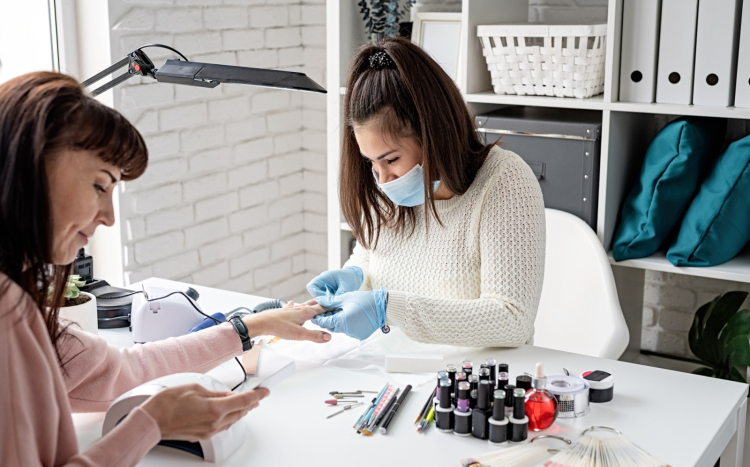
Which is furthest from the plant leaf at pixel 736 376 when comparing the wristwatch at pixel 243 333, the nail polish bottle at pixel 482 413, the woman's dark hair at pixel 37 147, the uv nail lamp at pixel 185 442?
the woman's dark hair at pixel 37 147

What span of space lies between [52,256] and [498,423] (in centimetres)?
64

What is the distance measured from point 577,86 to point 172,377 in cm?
134


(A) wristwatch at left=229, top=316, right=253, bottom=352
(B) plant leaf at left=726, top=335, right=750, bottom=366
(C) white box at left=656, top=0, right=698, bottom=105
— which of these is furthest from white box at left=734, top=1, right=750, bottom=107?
(A) wristwatch at left=229, top=316, right=253, bottom=352

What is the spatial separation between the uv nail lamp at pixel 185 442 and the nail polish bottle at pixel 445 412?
29cm

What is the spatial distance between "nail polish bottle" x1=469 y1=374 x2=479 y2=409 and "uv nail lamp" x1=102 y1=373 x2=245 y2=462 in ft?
1.11

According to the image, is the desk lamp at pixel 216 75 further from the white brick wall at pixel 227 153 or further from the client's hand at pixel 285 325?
the white brick wall at pixel 227 153

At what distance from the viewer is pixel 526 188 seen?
5.08ft

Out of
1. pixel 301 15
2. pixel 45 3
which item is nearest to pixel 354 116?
pixel 45 3

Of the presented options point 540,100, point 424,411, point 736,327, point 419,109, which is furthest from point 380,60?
point 736,327

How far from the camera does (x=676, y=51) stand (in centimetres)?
186

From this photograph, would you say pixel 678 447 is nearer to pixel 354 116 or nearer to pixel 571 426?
pixel 571 426

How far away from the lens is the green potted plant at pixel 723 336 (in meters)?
1.94

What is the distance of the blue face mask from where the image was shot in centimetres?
157

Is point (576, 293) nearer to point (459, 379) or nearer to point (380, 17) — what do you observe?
point (459, 379)
